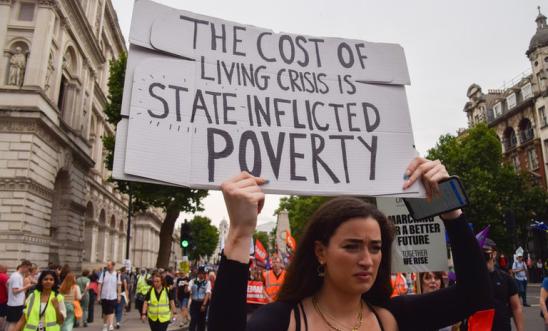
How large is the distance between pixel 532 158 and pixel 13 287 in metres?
45.9

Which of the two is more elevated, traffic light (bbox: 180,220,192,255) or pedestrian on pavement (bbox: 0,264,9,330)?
traffic light (bbox: 180,220,192,255)

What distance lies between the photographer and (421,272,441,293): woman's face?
621cm

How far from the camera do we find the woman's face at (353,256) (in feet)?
5.80

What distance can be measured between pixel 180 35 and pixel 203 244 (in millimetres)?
98841

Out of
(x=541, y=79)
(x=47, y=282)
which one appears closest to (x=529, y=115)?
(x=541, y=79)

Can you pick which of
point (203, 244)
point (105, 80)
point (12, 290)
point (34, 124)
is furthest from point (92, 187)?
point (203, 244)

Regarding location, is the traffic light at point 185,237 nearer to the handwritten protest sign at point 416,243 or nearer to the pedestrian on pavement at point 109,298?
the pedestrian on pavement at point 109,298

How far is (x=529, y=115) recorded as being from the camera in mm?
43719

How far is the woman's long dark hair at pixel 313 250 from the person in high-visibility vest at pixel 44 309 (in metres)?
6.11

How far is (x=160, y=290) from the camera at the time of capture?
32.5 ft

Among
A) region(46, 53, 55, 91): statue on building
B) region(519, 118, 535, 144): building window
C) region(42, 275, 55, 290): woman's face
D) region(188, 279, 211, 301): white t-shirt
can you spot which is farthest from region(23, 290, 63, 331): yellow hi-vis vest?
region(519, 118, 535, 144): building window

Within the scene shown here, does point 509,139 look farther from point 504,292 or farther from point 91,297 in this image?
point 504,292

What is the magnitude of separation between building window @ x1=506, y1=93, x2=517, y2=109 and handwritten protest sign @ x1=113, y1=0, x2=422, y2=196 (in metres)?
50.4

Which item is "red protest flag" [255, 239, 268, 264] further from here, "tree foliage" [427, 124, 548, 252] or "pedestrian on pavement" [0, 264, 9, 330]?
"tree foliage" [427, 124, 548, 252]
